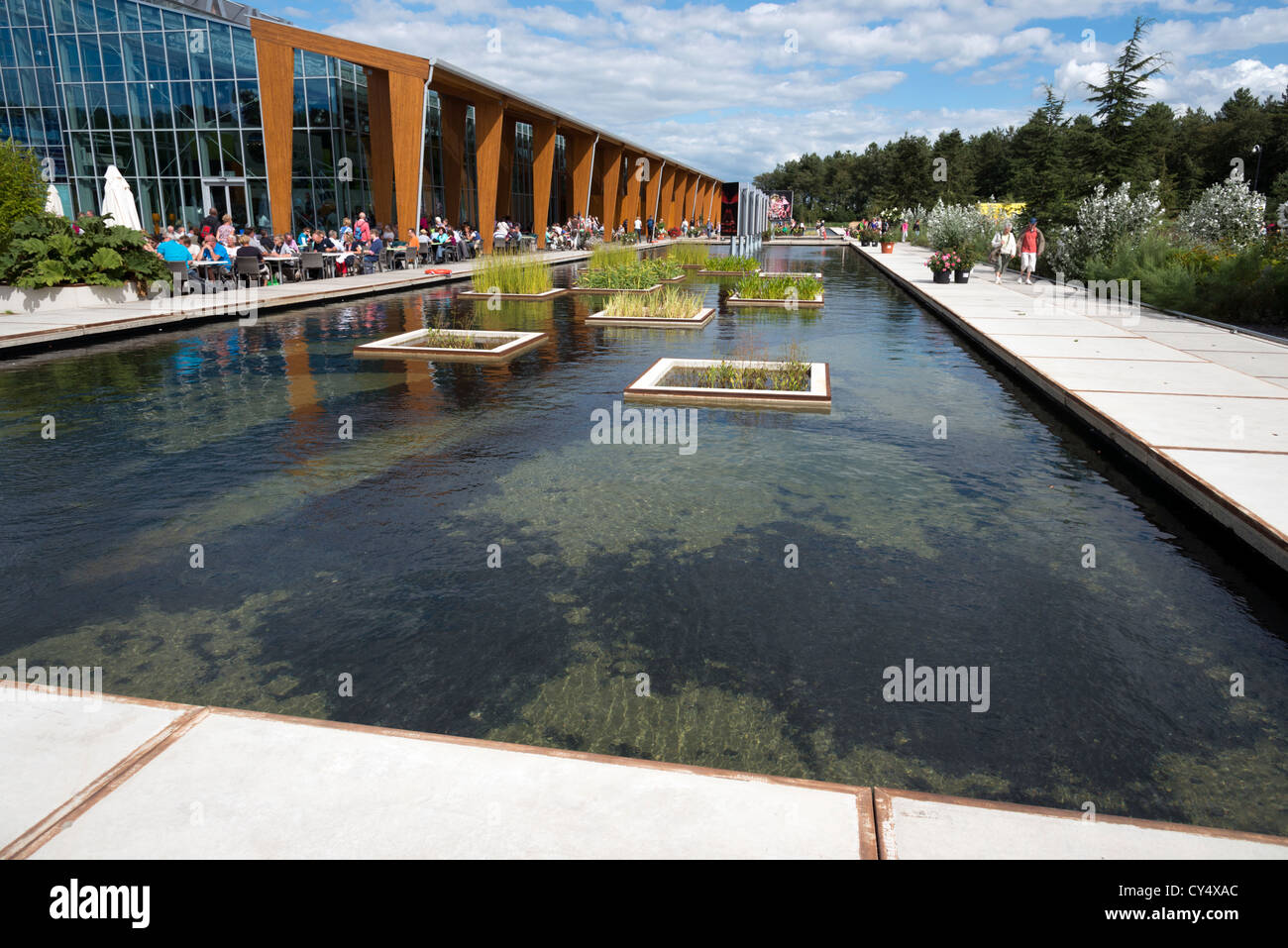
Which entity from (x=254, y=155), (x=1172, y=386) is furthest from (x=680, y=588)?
(x=254, y=155)

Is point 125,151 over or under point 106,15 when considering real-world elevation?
under

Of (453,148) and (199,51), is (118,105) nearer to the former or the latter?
(199,51)

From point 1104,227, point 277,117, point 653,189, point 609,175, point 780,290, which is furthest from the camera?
point 653,189

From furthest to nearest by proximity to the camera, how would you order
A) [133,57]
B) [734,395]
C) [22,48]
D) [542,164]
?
1. [542,164]
2. [22,48]
3. [133,57]
4. [734,395]

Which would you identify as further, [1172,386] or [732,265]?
[732,265]

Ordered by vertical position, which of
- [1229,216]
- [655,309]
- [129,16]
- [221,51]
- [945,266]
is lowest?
[655,309]

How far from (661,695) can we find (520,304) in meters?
16.2

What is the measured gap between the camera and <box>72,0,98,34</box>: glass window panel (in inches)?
1198

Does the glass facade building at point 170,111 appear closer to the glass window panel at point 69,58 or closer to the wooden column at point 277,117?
the glass window panel at point 69,58

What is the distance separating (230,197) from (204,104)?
325 cm

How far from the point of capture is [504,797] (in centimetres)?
272

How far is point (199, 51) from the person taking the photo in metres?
30.5

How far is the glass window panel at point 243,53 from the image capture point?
100ft
